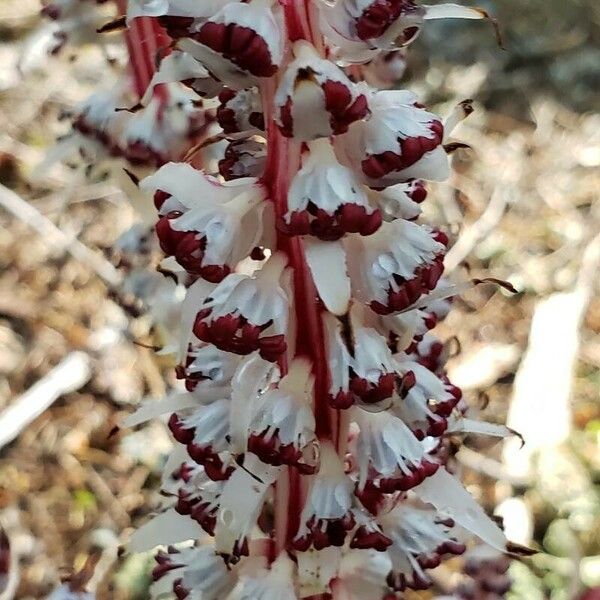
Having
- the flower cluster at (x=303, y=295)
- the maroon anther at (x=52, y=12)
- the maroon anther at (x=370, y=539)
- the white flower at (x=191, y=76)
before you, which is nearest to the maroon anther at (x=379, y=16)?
the flower cluster at (x=303, y=295)

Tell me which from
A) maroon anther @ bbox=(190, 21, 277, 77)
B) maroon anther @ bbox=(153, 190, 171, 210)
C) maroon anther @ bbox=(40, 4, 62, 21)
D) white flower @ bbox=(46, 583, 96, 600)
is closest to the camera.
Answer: maroon anther @ bbox=(190, 21, 277, 77)

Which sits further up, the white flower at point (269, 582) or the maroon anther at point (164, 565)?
the white flower at point (269, 582)

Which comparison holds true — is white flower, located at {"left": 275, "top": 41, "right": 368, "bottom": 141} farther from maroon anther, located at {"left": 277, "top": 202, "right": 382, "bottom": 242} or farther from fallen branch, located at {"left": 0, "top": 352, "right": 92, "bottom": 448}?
fallen branch, located at {"left": 0, "top": 352, "right": 92, "bottom": 448}

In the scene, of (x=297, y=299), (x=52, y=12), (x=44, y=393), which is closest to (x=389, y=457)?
(x=297, y=299)

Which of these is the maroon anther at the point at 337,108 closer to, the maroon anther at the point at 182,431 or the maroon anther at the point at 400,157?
the maroon anther at the point at 400,157

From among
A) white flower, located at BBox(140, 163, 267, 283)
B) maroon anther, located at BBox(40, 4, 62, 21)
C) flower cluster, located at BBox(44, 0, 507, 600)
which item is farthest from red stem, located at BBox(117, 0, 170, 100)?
white flower, located at BBox(140, 163, 267, 283)

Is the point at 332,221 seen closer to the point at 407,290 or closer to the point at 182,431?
the point at 407,290

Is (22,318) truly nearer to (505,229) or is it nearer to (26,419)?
(26,419)
